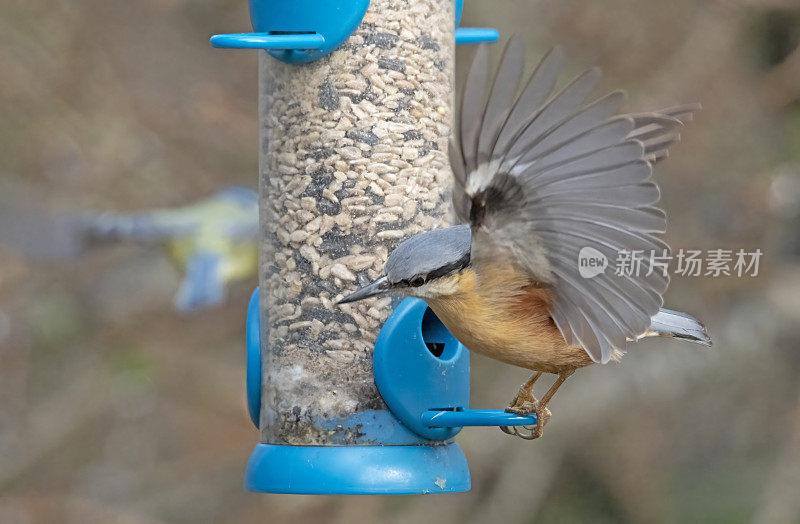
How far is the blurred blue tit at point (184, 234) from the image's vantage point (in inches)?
272

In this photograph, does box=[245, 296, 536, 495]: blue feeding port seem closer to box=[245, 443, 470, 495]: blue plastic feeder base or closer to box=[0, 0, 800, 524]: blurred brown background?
box=[245, 443, 470, 495]: blue plastic feeder base

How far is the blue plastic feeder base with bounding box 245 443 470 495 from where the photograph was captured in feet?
13.1

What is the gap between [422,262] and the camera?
373 centimetres

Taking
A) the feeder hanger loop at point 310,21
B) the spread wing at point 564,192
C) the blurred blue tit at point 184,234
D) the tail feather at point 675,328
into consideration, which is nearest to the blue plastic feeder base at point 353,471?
the spread wing at point 564,192

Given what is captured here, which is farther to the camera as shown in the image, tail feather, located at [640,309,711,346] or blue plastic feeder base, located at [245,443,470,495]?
tail feather, located at [640,309,711,346]

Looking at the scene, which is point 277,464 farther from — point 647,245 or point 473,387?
point 473,387

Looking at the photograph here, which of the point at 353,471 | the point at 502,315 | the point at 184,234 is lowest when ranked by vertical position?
the point at 184,234

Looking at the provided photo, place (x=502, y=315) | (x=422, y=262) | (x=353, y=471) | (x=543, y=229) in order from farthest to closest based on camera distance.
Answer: (x=353, y=471), (x=502, y=315), (x=422, y=262), (x=543, y=229)

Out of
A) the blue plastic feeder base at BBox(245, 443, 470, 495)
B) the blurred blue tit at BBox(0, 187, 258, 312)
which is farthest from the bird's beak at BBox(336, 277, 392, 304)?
the blurred blue tit at BBox(0, 187, 258, 312)

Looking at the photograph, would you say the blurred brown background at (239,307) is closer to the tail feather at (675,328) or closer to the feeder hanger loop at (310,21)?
the tail feather at (675,328)

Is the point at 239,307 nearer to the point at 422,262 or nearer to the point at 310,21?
the point at 310,21

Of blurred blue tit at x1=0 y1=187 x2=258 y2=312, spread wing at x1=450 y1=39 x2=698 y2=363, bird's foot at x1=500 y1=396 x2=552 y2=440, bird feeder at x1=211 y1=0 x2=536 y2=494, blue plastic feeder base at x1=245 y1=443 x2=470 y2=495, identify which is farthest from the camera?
blurred blue tit at x1=0 y1=187 x2=258 y2=312

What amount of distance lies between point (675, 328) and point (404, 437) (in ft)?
3.30

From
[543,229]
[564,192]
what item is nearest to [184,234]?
[543,229]
